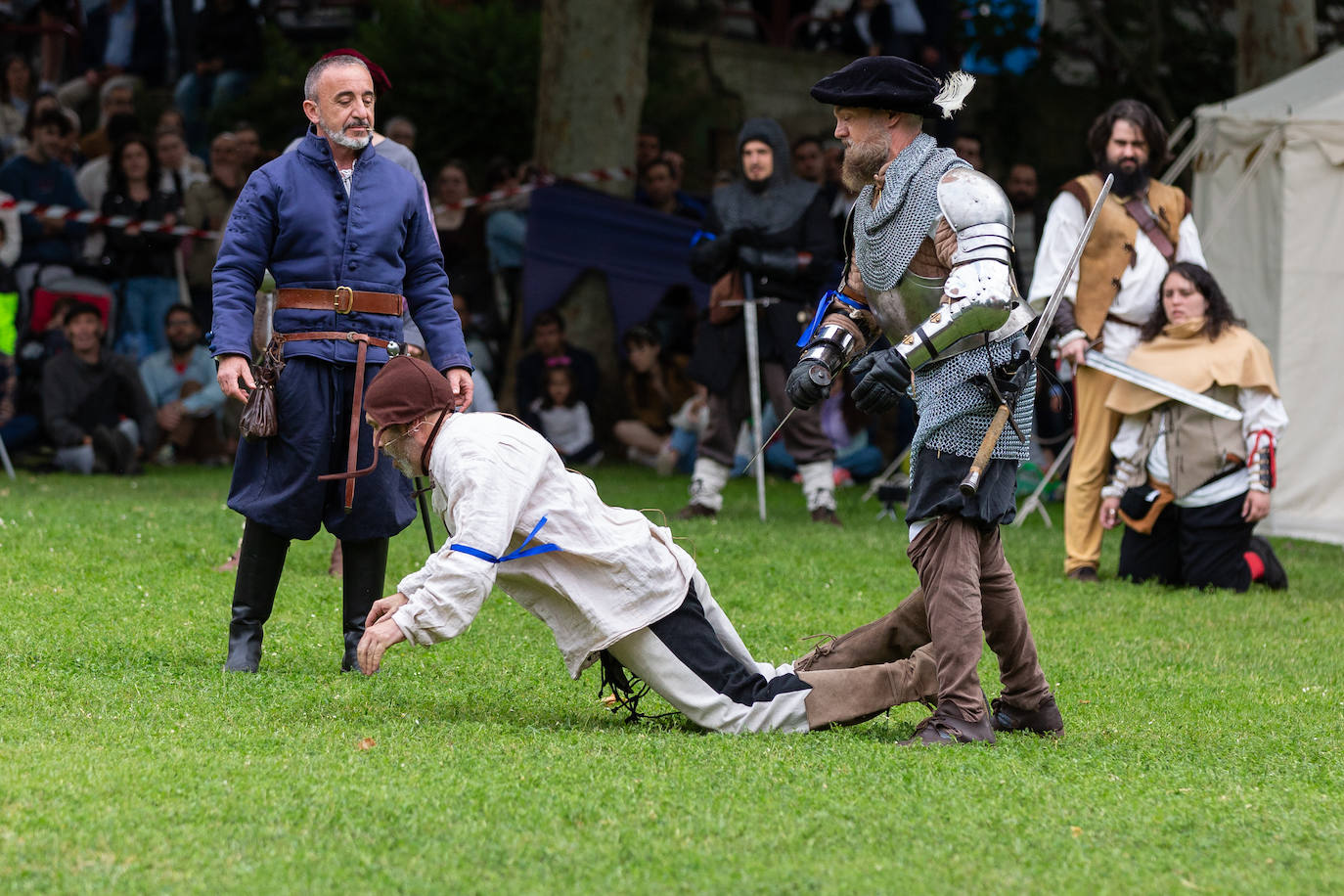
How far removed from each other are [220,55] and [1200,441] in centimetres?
1191

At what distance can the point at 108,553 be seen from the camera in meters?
7.71

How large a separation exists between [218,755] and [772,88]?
49.6ft

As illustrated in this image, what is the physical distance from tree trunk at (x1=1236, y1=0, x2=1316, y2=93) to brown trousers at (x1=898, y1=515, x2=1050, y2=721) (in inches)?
389

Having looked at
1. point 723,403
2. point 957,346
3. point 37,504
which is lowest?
point 37,504

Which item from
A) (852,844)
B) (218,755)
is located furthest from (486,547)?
(852,844)

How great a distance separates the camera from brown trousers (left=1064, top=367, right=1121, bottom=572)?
8.60 m

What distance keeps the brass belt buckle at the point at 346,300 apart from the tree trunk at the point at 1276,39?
10080mm

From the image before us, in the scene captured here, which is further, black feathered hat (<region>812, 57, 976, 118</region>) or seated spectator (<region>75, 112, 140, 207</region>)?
seated spectator (<region>75, 112, 140, 207</region>)

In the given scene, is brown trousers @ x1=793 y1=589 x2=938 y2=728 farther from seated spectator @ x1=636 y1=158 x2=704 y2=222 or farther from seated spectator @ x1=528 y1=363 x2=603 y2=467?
seated spectator @ x1=636 y1=158 x2=704 y2=222

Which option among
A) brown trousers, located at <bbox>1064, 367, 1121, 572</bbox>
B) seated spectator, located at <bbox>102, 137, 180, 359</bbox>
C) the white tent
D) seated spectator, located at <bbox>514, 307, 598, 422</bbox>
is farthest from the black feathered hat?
seated spectator, located at <bbox>102, 137, 180, 359</bbox>

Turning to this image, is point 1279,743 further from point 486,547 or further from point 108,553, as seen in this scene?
point 108,553

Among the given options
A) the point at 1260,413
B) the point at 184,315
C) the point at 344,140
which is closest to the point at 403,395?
the point at 344,140

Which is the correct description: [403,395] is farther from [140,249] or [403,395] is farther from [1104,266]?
[140,249]

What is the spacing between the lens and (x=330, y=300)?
5551 mm
